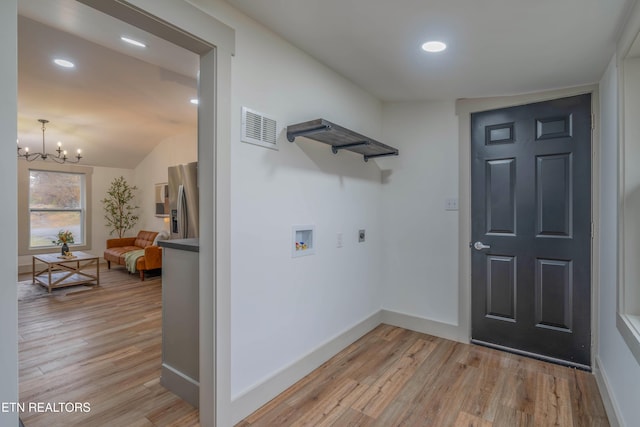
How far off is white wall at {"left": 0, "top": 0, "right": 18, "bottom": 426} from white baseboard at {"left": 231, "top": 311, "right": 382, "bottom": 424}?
1.10 m

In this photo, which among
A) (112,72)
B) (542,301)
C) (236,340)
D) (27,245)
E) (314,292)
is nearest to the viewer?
(236,340)

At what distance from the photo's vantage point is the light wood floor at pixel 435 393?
6.26ft

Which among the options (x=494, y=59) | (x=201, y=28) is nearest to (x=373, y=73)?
(x=494, y=59)

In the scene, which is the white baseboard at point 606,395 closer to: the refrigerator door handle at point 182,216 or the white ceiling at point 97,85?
the white ceiling at point 97,85

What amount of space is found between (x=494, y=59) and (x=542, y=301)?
77.7 inches

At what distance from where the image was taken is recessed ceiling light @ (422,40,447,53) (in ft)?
6.73

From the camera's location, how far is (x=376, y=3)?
1.69m

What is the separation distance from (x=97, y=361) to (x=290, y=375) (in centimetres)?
168

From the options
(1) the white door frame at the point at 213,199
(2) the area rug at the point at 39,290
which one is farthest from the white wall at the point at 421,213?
(2) the area rug at the point at 39,290

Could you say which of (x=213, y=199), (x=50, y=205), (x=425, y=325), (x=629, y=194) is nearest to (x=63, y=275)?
(x=50, y=205)

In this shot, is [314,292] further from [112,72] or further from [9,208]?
[112,72]

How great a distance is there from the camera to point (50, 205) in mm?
6613

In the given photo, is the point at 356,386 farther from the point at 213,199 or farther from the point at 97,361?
the point at 97,361

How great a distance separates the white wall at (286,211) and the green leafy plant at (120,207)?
6496 mm
